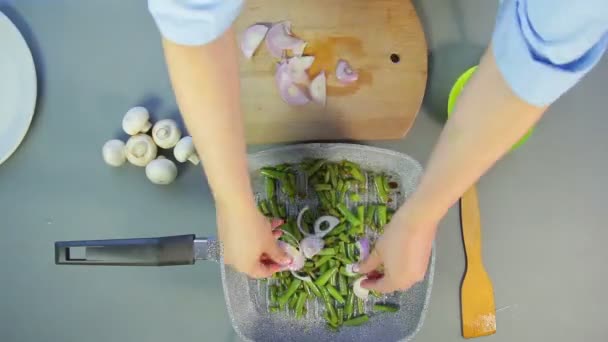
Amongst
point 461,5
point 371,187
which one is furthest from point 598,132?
point 371,187

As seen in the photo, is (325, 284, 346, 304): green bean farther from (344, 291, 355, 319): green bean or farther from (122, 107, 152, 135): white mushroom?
(122, 107, 152, 135): white mushroom

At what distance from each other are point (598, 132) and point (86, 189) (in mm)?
1094

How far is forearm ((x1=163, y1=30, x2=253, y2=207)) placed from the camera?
1.52ft

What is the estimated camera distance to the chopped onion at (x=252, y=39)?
1.06 meters

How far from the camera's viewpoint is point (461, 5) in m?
1.18

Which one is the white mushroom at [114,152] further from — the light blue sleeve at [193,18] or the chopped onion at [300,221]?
the light blue sleeve at [193,18]

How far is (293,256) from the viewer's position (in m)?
0.99

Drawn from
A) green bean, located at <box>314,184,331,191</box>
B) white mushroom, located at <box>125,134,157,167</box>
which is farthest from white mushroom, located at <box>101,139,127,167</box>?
green bean, located at <box>314,184,331,191</box>

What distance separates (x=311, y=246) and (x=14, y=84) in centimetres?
71

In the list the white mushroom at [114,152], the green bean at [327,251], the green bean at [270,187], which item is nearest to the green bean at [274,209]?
the green bean at [270,187]

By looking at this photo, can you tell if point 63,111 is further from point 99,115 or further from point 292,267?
point 292,267

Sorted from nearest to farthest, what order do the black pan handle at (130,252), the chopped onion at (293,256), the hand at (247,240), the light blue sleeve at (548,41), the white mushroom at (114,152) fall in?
the light blue sleeve at (548,41), the hand at (247,240), the black pan handle at (130,252), the chopped onion at (293,256), the white mushroom at (114,152)

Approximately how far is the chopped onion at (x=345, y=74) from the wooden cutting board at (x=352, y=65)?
0.01 m

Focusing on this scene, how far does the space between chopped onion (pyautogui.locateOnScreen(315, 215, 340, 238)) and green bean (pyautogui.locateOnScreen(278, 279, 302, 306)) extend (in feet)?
0.33
